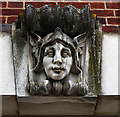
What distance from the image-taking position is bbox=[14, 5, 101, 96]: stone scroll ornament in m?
2.71

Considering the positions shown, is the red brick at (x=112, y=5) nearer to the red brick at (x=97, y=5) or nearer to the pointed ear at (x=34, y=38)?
the red brick at (x=97, y=5)

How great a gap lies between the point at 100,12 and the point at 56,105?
3.10 ft

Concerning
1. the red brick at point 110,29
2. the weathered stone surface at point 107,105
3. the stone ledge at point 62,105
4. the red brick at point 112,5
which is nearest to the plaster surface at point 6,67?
the stone ledge at point 62,105

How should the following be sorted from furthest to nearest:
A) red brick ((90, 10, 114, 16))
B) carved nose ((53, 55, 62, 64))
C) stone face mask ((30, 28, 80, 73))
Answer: red brick ((90, 10, 114, 16)) → stone face mask ((30, 28, 80, 73)) → carved nose ((53, 55, 62, 64))

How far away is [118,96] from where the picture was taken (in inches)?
110

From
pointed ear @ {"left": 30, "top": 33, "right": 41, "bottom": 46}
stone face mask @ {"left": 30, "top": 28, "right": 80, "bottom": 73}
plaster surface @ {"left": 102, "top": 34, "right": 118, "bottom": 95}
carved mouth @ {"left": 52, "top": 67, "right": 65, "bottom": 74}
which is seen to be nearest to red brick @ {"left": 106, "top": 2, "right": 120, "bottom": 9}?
plaster surface @ {"left": 102, "top": 34, "right": 118, "bottom": 95}

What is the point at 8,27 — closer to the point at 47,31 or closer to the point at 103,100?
the point at 47,31

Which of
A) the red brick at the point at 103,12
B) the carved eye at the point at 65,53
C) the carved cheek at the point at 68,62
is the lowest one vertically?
the carved cheek at the point at 68,62

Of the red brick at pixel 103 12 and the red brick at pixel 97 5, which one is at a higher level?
the red brick at pixel 97 5

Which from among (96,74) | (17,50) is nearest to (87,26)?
(96,74)

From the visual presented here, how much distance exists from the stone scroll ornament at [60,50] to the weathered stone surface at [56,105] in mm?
58

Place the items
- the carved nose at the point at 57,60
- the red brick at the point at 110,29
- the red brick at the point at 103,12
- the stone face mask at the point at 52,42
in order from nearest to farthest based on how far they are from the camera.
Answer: the carved nose at the point at 57,60 < the stone face mask at the point at 52,42 < the red brick at the point at 110,29 < the red brick at the point at 103,12

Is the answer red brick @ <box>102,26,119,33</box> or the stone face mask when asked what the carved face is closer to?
the stone face mask

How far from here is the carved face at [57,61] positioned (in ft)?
8.82
